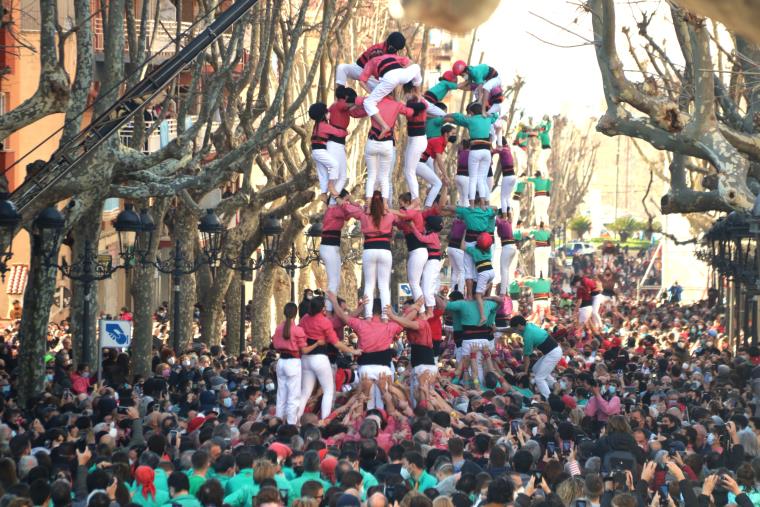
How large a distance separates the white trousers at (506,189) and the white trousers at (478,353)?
12.5 ft

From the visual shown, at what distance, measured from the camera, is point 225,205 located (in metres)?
27.6

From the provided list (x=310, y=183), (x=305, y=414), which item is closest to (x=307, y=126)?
(x=310, y=183)

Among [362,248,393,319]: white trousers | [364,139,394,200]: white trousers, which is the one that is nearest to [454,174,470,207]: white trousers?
[364,139,394,200]: white trousers

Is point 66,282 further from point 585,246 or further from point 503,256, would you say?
point 585,246

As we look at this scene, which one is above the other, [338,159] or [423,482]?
[338,159]

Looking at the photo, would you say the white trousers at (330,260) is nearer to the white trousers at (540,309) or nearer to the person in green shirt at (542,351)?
the person in green shirt at (542,351)

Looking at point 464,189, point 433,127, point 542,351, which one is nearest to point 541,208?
point 464,189

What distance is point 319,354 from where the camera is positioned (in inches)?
618

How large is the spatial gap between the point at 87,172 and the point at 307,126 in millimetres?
11896

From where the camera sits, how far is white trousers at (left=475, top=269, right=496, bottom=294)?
789 inches

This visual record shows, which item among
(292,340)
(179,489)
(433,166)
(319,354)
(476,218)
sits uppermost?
(433,166)

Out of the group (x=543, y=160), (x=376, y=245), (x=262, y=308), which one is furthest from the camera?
(x=543, y=160)

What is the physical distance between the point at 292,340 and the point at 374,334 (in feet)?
4.41

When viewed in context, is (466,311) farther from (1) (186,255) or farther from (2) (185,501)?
(2) (185,501)
